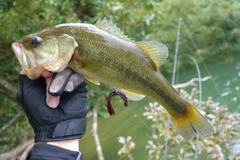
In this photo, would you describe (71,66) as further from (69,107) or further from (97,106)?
(97,106)

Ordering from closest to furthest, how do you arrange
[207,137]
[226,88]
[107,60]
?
1. [107,60]
2. [207,137]
3. [226,88]

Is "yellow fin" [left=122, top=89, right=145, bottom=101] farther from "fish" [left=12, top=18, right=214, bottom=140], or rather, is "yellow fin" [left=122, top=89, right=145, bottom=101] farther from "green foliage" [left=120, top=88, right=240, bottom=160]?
"green foliage" [left=120, top=88, right=240, bottom=160]

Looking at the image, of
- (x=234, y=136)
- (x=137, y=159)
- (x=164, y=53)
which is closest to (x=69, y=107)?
(x=164, y=53)

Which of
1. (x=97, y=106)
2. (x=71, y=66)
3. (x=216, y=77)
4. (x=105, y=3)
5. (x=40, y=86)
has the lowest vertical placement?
(x=216, y=77)

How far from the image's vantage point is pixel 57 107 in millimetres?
1766

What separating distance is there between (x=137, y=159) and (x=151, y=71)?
4644 millimetres

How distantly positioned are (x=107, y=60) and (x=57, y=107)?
15.7 inches

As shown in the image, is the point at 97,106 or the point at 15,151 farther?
the point at 97,106

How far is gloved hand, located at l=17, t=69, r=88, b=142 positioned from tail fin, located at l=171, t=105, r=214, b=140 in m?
0.63

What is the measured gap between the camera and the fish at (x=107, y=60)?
5.74ft

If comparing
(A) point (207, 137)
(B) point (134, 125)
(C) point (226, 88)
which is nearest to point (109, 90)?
(A) point (207, 137)

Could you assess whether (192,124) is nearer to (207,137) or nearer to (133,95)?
(133,95)

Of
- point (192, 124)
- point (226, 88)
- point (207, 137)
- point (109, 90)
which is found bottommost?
point (226, 88)

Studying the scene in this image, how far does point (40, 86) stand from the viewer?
1809mm
